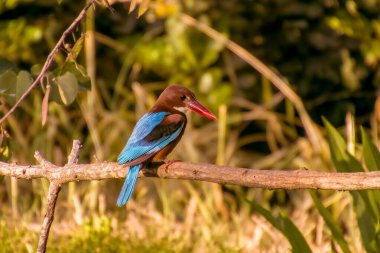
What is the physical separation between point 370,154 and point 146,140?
2.96 ft

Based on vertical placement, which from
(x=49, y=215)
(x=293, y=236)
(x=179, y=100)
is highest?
(x=179, y=100)

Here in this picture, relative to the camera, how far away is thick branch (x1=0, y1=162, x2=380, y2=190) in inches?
100

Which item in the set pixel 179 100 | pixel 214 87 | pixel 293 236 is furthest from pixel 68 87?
pixel 214 87

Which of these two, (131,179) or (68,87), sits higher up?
(68,87)

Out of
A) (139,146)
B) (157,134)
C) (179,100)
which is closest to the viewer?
(139,146)

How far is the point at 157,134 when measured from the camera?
3588mm

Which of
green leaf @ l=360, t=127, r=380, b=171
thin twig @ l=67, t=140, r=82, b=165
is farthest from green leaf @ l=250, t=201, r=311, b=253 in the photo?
thin twig @ l=67, t=140, r=82, b=165

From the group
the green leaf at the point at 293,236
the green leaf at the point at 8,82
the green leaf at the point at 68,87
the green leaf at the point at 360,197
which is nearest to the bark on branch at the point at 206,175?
the green leaf at the point at 68,87

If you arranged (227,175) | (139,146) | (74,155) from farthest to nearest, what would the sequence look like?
(139,146) < (74,155) < (227,175)

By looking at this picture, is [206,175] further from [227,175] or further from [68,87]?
[68,87]

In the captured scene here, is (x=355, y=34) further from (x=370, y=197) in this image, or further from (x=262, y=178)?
(x=262, y=178)

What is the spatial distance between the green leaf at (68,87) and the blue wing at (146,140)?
278 mm

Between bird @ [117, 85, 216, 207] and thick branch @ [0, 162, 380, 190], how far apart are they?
0.08 metres

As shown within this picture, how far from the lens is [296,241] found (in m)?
3.60
